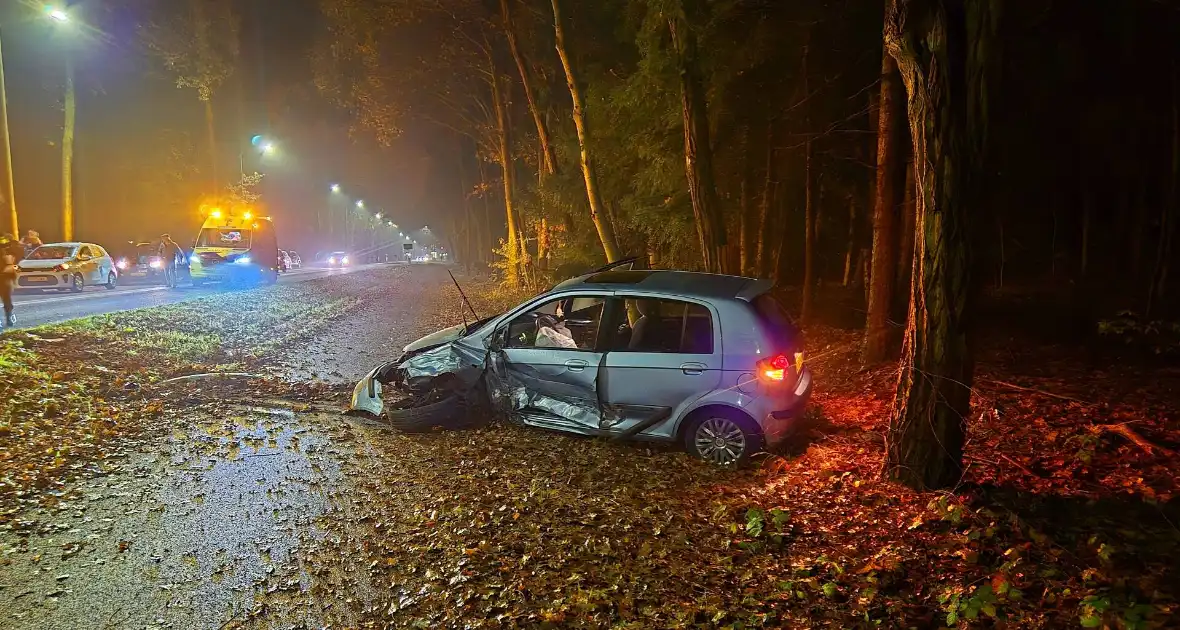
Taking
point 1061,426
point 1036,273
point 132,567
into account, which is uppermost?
point 1036,273

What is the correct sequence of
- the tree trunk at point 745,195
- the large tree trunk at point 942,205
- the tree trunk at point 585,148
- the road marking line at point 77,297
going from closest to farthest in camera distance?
the large tree trunk at point 942,205 < the tree trunk at point 745,195 < the tree trunk at point 585,148 < the road marking line at point 77,297

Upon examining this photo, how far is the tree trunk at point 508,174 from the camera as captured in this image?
928 inches

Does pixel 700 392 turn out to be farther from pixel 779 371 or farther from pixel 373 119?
pixel 373 119

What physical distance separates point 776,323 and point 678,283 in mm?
1022

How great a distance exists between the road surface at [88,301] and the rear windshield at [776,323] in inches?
490

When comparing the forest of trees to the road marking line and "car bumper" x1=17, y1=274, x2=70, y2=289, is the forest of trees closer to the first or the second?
the road marking line

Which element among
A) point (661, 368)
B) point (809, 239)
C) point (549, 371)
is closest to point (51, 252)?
point (549, 371)

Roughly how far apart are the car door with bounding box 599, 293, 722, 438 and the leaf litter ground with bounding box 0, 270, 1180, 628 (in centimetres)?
50

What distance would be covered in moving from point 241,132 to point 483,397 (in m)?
39.4

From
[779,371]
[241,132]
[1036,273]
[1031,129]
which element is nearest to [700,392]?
[779,371]

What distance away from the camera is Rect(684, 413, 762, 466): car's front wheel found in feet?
19.6

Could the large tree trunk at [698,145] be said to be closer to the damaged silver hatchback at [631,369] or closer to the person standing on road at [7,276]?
the damaged silver hatchback at [631,369]

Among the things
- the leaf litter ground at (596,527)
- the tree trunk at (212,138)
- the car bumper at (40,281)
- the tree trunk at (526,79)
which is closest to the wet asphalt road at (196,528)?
the leaf litter ground at (596,527)

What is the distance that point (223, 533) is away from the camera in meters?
4.89
